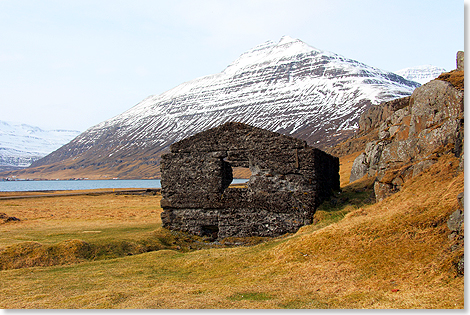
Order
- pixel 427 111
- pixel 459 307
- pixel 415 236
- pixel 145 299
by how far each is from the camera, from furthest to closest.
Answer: pixel 427 111
pixel 415 236
pixel 145 299
pixel 459 307

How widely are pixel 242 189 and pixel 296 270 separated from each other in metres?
9.78

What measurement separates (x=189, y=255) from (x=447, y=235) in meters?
9.48

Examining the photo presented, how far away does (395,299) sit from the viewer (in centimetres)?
752

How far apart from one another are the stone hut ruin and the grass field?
484 centimetres

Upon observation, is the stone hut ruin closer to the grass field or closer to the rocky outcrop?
the rocky outcrop

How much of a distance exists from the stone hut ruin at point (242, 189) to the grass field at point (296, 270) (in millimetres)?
4845

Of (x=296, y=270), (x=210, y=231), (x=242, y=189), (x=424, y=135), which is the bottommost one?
(x=210, y=231)

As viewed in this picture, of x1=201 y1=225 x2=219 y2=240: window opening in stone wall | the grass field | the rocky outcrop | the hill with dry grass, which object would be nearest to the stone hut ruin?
x1=201 y1=225 x2=219 y2=240: window opening in stone wall

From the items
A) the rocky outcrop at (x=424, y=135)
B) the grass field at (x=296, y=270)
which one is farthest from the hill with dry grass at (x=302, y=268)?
the rocky outcrop at (x=424, y=135)

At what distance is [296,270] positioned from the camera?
35.5 ft

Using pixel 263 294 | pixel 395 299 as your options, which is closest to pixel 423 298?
pixel 395 299

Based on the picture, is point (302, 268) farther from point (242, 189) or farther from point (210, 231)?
point (210, 231)

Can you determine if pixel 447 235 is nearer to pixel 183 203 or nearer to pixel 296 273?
pixel 296 273

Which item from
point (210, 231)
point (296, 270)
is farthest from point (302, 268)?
point (210, 231)
